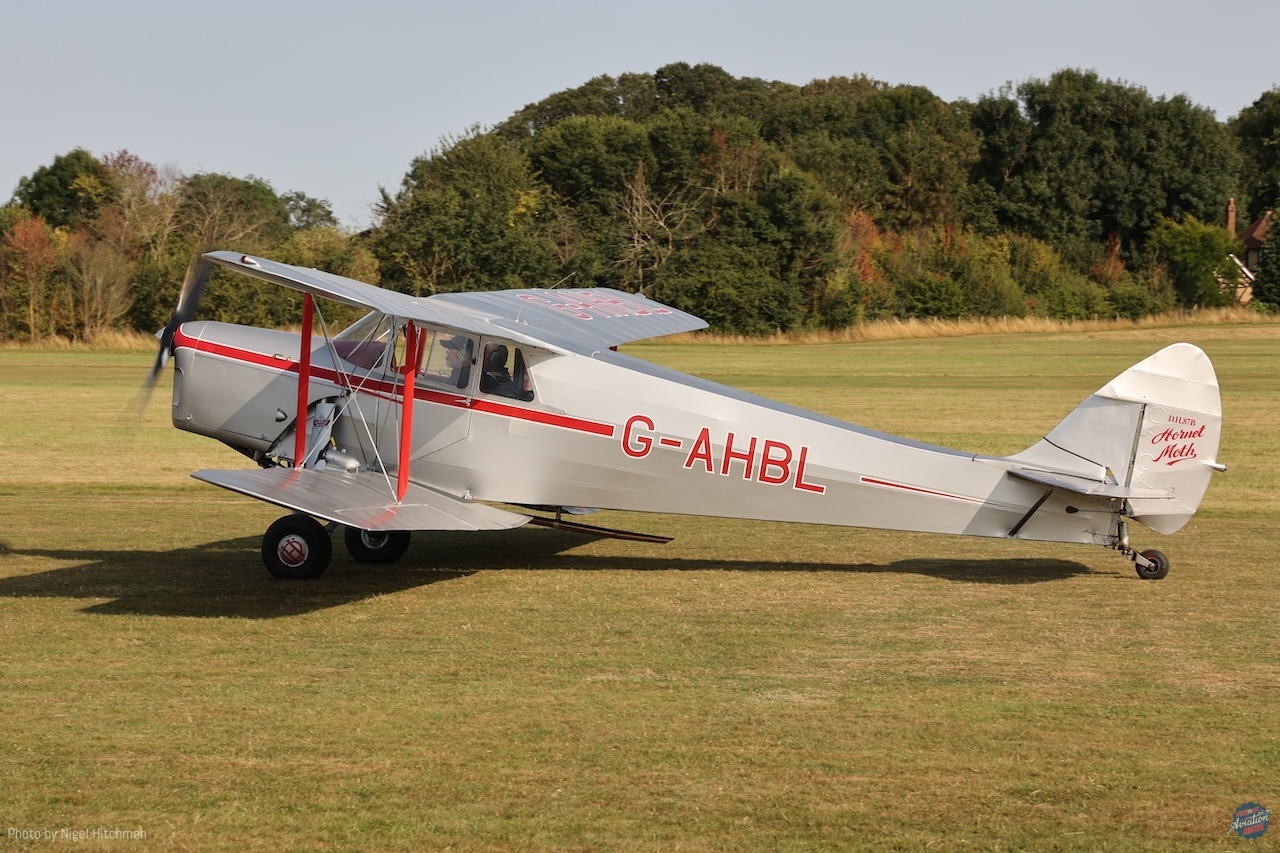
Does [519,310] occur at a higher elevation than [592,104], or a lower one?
lower

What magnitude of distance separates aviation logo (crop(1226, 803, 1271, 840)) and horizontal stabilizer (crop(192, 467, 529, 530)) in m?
5.40

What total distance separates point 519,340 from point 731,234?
144ft

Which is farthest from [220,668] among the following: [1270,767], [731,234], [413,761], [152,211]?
[152,211]

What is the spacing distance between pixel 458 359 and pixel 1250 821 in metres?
6.79

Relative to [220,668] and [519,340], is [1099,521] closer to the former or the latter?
[519,340]

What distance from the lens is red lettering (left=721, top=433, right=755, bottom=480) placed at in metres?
9.82

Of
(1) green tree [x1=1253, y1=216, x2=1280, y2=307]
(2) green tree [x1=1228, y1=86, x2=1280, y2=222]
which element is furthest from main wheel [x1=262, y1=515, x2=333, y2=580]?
(2) green tree [x1=1228, y1=86, x2=1280, y2=222]

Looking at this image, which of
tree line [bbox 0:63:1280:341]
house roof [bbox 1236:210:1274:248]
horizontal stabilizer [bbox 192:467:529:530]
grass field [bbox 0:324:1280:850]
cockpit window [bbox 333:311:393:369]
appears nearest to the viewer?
grass field [bbox 0:324:1280:850]

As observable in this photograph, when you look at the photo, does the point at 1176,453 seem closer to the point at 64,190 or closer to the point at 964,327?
the point at 964,327

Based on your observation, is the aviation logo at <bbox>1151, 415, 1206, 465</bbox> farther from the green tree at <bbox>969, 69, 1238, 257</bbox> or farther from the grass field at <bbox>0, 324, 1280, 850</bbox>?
the green tree at <bbox>969, 69, 1238, 257</bbox>

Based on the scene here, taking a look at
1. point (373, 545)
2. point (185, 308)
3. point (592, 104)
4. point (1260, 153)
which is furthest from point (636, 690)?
point (592, 104)

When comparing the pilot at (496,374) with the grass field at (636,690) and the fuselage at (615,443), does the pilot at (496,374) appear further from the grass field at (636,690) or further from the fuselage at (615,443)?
the grass field at (636,690)

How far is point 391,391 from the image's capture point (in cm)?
1035

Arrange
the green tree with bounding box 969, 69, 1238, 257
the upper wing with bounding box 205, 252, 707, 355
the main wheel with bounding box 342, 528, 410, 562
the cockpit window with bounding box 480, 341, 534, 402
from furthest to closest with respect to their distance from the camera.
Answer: the green tree with bounding box 969, 69, 1238, 257
the main wheel with bounding box 342, 528, 410, 562
the cockpit window with bounding box 480, 341, 534, 402
the upper wing with bounding box 205, 252, 707, 355
